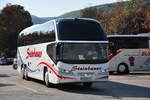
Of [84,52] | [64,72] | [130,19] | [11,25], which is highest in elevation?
[11,25]

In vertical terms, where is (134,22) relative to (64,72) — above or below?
above

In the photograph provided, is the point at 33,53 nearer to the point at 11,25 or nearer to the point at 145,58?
the point at 145,58

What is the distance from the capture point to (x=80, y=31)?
18.4m

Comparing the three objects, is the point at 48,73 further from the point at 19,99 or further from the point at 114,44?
the point at 114,44

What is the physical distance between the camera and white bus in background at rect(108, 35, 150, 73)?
31080 mm

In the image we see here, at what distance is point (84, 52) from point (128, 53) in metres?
13.8

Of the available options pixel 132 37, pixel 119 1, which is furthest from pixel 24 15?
pixel 132 37

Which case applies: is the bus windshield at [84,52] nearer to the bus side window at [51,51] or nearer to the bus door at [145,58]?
the bus side window at [51,51]

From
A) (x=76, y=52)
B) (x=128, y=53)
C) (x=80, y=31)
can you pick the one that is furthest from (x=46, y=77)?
(x=128, y=53)

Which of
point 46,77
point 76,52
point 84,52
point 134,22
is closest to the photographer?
point 76,52

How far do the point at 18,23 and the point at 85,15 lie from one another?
19039mm

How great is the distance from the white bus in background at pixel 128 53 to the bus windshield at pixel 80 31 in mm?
12318

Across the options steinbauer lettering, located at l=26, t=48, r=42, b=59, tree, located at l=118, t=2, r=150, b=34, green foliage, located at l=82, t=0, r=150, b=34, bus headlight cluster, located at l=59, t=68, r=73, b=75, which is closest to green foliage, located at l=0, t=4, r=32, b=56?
green foliage, located at l=82, t=0, r=150, b=34

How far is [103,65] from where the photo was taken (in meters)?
18.2
